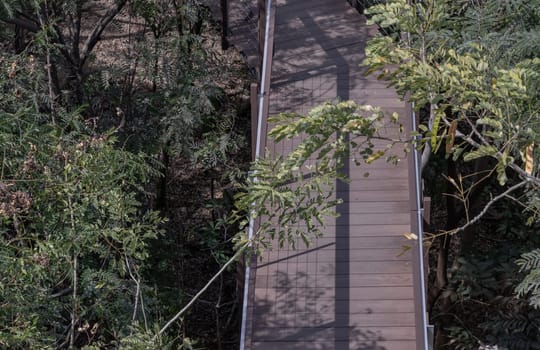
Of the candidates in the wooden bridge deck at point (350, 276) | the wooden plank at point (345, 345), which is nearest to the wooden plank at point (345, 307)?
the wooden bridge deck at point (350, 276)

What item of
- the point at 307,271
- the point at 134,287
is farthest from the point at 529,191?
the point at 134,287

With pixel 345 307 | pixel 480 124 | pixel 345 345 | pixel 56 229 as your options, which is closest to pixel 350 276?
pixel 345 307

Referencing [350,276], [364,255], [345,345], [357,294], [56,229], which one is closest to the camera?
[56,229]

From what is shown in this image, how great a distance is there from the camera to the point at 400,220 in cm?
770

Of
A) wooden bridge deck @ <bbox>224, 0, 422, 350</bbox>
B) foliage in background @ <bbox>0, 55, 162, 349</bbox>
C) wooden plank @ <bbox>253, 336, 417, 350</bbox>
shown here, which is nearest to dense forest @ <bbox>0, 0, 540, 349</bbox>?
foliage in background @ <bbox>0, 55, 162, 349</bbox>

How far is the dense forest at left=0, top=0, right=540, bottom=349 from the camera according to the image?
4.89 meters

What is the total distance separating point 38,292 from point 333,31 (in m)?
5.07

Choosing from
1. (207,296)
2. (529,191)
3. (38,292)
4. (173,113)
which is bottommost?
(207,296)

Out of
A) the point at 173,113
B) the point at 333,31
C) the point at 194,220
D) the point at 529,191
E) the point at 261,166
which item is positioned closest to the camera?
the point at 261,166

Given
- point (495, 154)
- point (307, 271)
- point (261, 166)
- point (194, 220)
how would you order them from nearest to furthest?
point (495, 154)
point (261, 166)
point (307, 271)
point (194, 220)

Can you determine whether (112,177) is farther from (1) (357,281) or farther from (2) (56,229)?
(1) (357,281)

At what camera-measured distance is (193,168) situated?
1203 centimetres

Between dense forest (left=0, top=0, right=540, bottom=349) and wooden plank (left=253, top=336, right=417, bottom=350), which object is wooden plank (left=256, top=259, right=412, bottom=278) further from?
wooden plank (left=253, top=336, right=417, bottom=350)

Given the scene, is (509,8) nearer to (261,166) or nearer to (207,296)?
(261,166)
